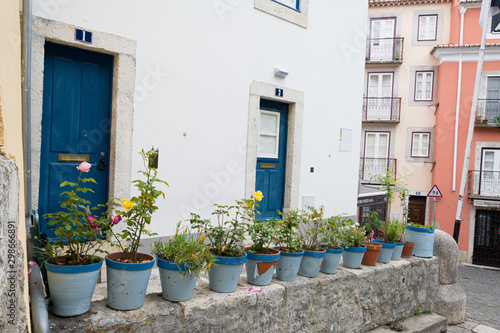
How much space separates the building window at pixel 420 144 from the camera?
1727 centimetres

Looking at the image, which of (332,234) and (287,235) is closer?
(287,235)

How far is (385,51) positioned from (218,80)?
15.5m

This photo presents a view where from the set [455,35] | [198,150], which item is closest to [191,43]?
[198,150]

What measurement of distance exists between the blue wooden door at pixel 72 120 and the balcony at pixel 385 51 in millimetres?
16292

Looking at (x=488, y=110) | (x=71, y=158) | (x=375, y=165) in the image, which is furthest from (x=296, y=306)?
(x=488, y=110)

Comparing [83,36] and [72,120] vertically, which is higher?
[83,36]

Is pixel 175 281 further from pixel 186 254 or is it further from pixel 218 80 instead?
pixel 218 80

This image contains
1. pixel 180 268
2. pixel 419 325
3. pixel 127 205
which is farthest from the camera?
pixel 419 325

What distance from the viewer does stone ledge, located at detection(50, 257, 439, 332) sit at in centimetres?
244

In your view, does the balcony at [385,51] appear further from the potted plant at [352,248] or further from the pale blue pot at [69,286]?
the pale blue pot at [69,286]

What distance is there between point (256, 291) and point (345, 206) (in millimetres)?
3938

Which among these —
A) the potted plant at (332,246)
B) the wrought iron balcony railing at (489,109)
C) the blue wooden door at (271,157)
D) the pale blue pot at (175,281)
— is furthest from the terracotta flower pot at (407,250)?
the wrought iron balcony railing at (489,109)

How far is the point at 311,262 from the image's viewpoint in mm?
3553

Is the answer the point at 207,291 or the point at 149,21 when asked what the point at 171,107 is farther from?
the point at 207,291
